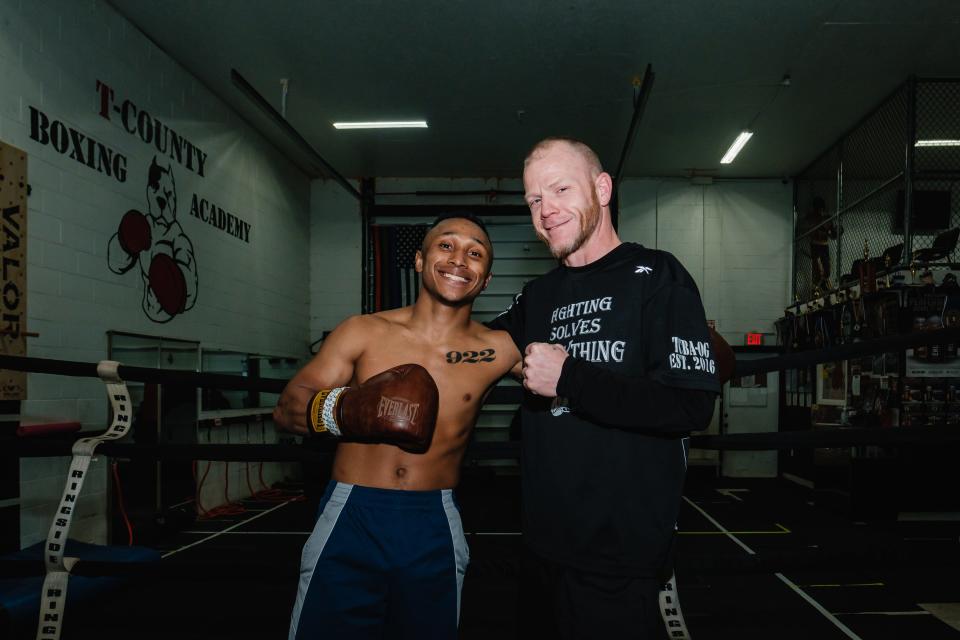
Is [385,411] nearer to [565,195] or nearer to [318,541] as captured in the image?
[318,541]

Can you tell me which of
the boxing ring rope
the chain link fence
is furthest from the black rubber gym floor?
the chain link fence

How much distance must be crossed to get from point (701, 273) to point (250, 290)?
19.0 ft

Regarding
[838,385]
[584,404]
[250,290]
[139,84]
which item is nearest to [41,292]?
[139,84]

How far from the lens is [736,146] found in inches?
264

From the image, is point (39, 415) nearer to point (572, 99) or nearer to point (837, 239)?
point (572, 99)

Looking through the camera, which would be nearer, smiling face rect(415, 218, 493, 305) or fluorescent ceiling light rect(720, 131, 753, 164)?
smiling face rect(415, 218, 493, 305)

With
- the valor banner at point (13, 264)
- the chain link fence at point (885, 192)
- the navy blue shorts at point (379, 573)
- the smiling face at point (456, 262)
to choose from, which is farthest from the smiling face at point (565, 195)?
the chain link fence at point (885, 192)

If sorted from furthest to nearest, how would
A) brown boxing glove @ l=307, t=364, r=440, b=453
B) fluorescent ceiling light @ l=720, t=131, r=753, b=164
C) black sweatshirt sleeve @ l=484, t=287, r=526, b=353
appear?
1. fluorescent ceiling light @ l=720, t=131, r=753, b=164
2. black sweatshirt sleeve @ l=484, t=287, r=526, b=353
3. brown boxing glove @ l=307, t=364, r=440, b=453

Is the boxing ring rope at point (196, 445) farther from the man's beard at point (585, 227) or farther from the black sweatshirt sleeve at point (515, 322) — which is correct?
the man's beard at point (585, 227)

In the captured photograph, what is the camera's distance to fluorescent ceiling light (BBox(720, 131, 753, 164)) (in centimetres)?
642

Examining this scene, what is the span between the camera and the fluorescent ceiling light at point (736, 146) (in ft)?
21.0

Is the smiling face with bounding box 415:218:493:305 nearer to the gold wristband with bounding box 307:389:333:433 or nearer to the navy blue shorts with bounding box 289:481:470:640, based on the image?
the gold wristband with bounding box 307:389:333:433

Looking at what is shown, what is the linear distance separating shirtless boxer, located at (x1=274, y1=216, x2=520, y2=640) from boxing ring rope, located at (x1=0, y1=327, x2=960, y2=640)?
12 centimetres

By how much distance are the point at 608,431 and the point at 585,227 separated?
49 centimetres
